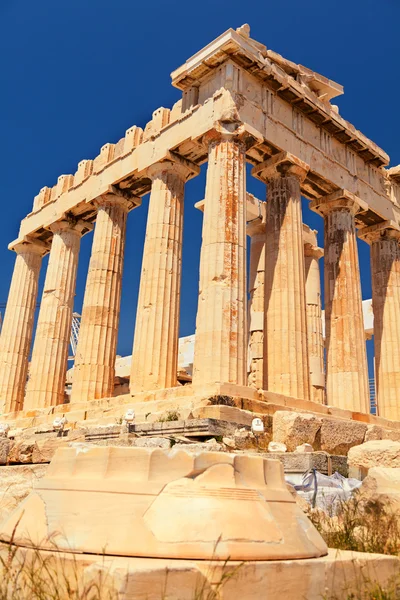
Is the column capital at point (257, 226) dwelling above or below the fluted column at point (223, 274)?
above

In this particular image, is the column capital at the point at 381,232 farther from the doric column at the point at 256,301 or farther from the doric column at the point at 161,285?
the doric column at the point at 161,285

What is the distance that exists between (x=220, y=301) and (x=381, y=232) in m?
11.1

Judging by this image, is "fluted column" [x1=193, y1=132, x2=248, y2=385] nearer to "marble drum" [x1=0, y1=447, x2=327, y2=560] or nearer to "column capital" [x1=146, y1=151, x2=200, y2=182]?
"column capital" [x1=146, y1=151, x2=200, y2=182]

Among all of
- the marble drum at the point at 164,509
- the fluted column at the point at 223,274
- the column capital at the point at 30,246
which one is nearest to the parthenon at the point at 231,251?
the fluted column at the point at 223,274

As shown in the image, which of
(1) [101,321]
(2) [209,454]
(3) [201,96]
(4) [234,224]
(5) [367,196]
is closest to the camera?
(2) [209,454]

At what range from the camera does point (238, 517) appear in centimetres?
360

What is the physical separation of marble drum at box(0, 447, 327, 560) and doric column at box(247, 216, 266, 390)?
18287 millimetres

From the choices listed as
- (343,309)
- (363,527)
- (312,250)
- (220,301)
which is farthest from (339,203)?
(363,527)

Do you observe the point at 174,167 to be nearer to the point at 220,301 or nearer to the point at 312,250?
the point at 220,301

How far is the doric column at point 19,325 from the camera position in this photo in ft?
80.1

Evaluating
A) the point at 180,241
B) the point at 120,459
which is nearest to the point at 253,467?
the point at 120,459

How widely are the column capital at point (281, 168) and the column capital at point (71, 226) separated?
335 inches

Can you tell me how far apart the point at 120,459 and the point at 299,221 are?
16366mm

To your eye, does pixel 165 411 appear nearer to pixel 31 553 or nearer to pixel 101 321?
pixel 101 321
